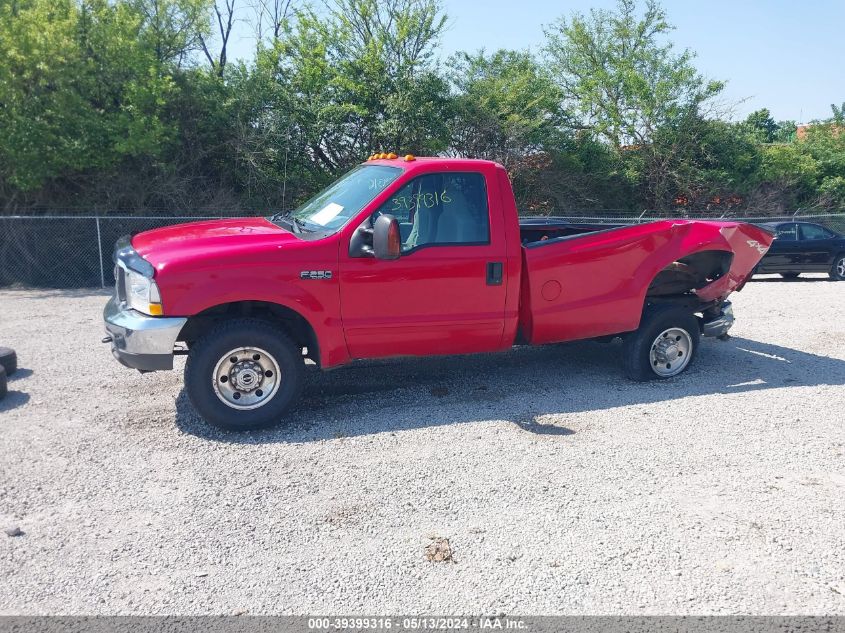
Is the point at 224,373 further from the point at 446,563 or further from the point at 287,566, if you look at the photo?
the point at 446,563

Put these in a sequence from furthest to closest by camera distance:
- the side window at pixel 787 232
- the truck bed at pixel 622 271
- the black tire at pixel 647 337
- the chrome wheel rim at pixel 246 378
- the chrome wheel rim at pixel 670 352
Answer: the side window at pixel 787 232, the chrome wheel rim at pixel 670 352, the black tire at pixel 647 337, the truck bed at pixel 622 271, the chrome wheel rim at pixel 246 378

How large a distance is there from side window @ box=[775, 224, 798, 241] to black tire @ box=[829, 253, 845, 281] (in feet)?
3.77

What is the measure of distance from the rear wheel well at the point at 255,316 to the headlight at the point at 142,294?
31 centimetres

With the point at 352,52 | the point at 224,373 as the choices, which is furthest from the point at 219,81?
the point at 224,373

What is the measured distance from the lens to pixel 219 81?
15.3 meters

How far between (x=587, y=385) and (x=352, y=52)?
12.9 metres

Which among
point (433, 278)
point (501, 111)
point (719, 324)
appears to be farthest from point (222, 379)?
point (501, 111)

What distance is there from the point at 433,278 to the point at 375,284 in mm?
488

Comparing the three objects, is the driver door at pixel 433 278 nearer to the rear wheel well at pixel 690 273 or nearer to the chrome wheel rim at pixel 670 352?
the chrome wheel rim at pixel 670 352

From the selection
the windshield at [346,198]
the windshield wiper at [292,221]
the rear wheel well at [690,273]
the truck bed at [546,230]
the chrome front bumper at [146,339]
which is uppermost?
the windshield at [346,198]

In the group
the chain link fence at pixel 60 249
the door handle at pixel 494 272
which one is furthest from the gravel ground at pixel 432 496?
the chain link fence at pixel 60 249

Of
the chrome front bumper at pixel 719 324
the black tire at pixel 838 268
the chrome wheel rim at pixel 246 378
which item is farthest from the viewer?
the black tire at pixel 838 268

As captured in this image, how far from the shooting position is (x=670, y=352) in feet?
23.5

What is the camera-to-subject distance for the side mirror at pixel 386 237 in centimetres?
523
